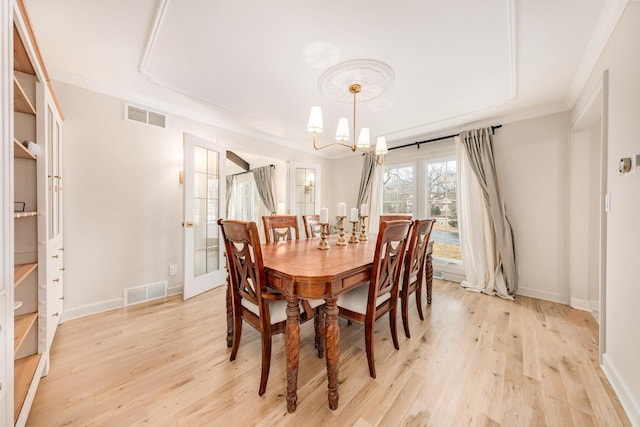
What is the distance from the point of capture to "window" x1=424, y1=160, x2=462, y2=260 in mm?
3588

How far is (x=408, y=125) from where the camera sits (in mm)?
3400

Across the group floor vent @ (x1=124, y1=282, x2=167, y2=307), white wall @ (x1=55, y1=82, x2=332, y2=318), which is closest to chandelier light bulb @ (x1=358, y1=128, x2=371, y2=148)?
white wall @ (x1=55, y1=82, x2=332, y2=318)

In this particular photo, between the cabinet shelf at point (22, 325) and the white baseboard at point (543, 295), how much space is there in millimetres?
4481

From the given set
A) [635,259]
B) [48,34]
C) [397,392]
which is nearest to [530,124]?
[635,259]

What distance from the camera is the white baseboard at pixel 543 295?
2715 mm

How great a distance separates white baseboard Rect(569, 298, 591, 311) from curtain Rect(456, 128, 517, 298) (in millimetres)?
508

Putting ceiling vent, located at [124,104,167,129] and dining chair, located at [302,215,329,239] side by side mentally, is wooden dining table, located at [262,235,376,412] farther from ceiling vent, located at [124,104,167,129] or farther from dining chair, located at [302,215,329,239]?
ceiling vent, located at [124,104,167,129]

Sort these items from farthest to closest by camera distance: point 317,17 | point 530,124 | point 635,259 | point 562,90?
point 530,124
point 562,90
point 317,17
point 635,259

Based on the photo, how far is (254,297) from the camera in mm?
1460

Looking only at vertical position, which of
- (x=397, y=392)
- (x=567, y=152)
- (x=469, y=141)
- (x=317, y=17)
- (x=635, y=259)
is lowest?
(x=397, y=392)

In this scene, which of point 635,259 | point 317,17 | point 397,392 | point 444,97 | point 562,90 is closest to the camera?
point 635,259

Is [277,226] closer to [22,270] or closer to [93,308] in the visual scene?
[22,270]

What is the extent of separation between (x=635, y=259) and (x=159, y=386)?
9.31 feet

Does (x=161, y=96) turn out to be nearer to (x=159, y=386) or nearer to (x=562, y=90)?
(x=159, y=386)
